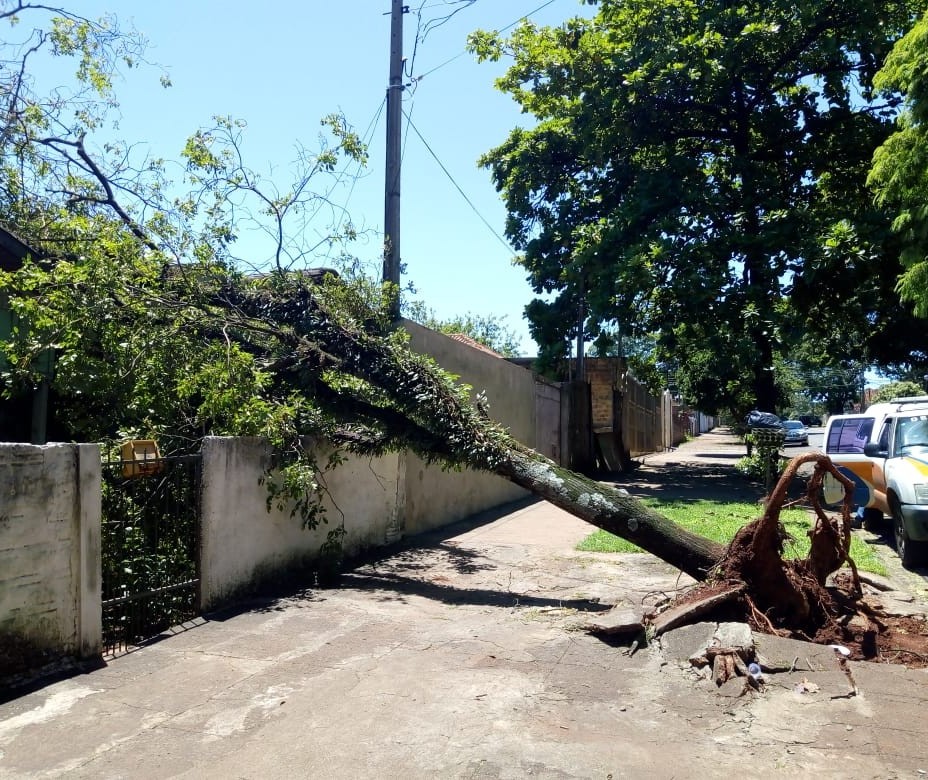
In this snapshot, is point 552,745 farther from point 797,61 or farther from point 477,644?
point 797,61

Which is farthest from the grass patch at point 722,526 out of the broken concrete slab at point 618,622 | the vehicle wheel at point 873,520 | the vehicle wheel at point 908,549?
the broken concrete slab at point 618,622

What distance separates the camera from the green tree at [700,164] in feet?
55.4

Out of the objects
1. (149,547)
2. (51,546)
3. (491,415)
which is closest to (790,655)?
(149,547)

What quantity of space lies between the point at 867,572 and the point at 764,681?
13.4 feet

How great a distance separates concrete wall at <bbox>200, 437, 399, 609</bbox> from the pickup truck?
5.34 meters

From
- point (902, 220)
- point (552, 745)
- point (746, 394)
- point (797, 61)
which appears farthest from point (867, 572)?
point (746, 394)

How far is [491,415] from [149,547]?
9.29 meters

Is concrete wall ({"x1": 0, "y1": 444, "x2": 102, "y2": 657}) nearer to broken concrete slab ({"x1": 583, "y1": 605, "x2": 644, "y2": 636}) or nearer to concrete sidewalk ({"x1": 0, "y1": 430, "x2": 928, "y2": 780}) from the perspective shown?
concrete sidewalk ({"x1": 0, "y1": 430, "x2": 928, "y2": 780})

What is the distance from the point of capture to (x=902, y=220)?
890 centimetres

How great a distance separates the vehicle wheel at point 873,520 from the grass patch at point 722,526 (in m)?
0.54

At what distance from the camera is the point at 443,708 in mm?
4941

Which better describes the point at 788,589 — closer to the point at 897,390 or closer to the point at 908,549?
the point at 908,549

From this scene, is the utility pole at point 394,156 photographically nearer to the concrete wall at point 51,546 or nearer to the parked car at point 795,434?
the concrete wall at point 51,546

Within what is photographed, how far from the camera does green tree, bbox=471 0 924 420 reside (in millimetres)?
16875
